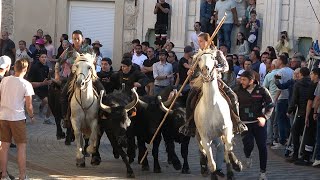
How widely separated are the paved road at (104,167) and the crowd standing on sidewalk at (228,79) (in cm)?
49

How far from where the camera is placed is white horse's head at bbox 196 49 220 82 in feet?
42.8

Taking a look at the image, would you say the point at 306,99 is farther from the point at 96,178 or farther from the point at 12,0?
the point at 12,0

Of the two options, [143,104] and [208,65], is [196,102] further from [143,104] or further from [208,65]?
[143,104]

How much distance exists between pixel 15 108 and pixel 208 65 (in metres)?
3.08

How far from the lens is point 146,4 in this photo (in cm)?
2748

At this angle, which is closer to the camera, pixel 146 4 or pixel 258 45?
pixel 258 45

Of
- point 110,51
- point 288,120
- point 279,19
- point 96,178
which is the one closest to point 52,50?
point 110,51

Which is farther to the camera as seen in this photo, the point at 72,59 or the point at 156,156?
the point at 72,59

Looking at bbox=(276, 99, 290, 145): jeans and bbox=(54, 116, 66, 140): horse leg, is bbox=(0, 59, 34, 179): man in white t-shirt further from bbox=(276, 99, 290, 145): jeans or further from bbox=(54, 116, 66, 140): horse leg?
bbox=(276, 99, 290, 145): jeans

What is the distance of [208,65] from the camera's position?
1302 cm

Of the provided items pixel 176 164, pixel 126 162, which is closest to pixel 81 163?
Answer: pixel 126 162

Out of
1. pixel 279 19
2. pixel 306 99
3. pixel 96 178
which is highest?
pixel 279 19

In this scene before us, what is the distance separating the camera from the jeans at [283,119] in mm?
18500

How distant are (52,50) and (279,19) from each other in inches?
286
